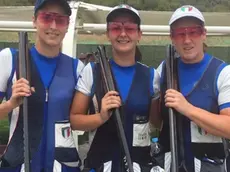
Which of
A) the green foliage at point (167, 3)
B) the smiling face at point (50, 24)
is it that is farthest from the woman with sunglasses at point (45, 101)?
the green foliage at point (167, 3)

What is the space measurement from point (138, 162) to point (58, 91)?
0.75 metres

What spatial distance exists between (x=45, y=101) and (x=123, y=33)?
0.71 m

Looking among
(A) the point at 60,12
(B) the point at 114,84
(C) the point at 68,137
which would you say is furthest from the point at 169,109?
(A) the point at 60,12

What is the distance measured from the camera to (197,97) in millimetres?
3000

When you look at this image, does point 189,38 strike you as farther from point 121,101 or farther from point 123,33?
point 121,101

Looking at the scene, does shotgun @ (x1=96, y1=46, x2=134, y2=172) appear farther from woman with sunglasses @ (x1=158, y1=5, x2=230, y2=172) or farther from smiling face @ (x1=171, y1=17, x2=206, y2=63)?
smiling face @ (x1=171, y1=17, x2=206, y2=63)

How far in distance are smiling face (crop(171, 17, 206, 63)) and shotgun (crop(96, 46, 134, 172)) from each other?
0.51 metres

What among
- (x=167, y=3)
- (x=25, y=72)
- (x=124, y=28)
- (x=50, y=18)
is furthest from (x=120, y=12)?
(x=167, y=3)

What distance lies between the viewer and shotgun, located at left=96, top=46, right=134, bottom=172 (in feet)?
9.52

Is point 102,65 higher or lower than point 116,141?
higher

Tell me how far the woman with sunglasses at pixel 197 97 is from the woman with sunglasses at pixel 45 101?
2.32ft

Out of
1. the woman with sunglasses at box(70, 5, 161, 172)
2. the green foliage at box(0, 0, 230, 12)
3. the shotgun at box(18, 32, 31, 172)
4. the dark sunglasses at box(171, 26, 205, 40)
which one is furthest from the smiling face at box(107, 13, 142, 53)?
the green foliage at box(0, 0, 230, 12)

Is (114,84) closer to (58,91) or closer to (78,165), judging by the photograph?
(58,91)

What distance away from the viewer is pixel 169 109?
9.70 ft
